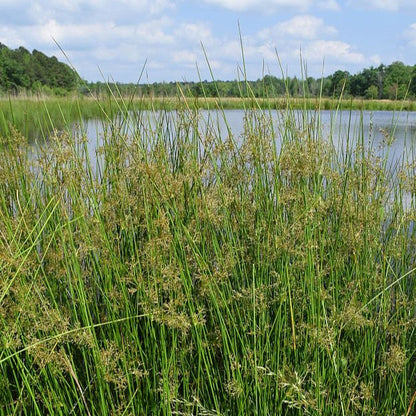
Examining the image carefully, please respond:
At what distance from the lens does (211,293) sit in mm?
1688

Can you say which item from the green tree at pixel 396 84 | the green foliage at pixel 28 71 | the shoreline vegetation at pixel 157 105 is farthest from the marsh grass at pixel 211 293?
the green foliage at pixel 28 71

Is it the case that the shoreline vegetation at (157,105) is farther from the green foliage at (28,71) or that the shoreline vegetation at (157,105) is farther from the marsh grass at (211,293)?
Result: the green foliage at (28,71)

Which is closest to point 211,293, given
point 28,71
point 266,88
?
point 266,88

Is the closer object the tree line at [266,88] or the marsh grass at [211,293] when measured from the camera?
the marsh grass at [211,293]

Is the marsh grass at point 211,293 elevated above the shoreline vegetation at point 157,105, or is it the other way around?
the shoreline vegetation at point 157,105

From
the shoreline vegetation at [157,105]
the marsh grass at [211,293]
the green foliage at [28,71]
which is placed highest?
the green foliage at [28,71]

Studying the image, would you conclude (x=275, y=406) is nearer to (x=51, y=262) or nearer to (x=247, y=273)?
(x=247, y=273)

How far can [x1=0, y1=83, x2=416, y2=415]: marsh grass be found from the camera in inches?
69.1

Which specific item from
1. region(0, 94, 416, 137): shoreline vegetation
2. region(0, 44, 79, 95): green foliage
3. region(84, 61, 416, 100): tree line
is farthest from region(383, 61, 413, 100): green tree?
region(0, 44, 79, 95): green foliage

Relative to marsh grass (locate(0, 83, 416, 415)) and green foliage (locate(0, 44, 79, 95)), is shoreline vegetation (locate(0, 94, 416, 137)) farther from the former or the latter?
green foliage (locate(0, 44, 79, 95))

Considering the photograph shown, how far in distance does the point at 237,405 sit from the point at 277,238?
25.8 inches

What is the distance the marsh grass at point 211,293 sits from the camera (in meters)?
1.75

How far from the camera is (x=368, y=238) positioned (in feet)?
7.04

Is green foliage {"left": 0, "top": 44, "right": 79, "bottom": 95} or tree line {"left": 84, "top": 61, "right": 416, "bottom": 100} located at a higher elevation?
green foliage {"left": 0, "top": 44, "right": 79, "bottom": 95}
